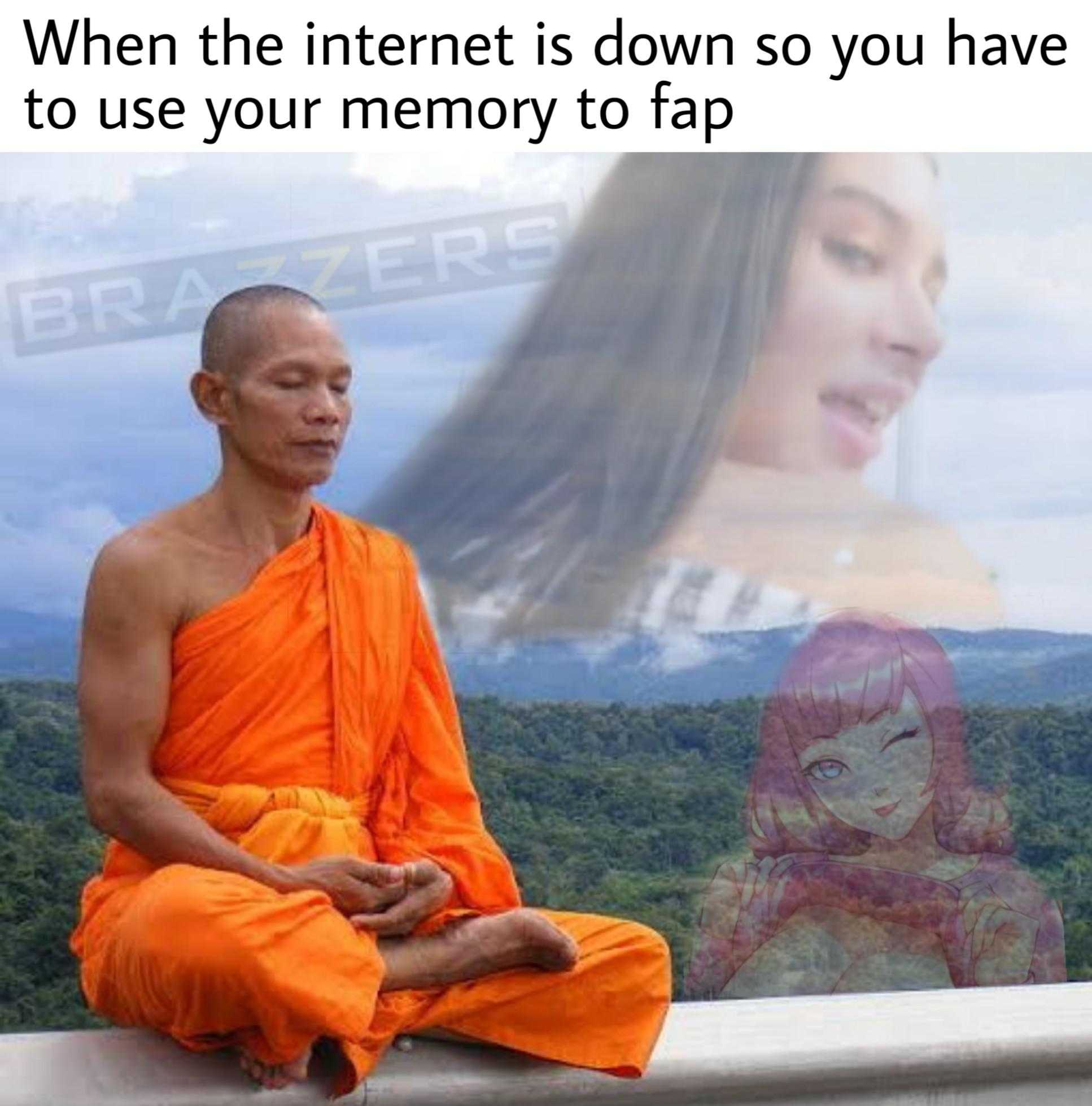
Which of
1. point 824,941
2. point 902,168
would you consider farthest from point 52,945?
point 902,168

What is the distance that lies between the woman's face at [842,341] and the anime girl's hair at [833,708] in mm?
389

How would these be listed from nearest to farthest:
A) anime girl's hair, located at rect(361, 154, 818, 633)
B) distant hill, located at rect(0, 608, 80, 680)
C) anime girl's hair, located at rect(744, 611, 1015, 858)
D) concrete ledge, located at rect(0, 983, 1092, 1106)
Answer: concrete ledge, located at rect(0, 983, 1092, 1106)
distant hill, located at rect(0, 608, 80, 680)
anime girl's hair, located at rect(361, 154, 818, 633)
anime girl's hair, located at rect(744, 611, 1015, 858)

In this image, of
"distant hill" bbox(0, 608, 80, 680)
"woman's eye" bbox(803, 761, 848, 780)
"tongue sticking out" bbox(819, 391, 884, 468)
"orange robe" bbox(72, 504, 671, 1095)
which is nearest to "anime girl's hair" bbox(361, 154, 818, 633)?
"tongue sticking out" bbox(819, 391, 884, 468)

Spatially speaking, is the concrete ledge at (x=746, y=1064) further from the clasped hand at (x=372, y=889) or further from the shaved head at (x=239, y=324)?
the shaved head at (x=239, y=324)

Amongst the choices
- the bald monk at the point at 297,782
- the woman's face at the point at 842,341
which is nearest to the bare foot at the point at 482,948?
the bald monk at the point at 297,782

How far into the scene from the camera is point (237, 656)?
6.68 feet

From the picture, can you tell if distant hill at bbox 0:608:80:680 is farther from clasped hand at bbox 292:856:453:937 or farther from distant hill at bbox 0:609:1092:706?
clasped hand at bbox 292:856:453:937

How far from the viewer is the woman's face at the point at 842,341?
202 inches

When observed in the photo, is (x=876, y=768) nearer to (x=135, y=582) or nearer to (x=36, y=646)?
(x=36, y=646)

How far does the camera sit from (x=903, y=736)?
17.3 feet

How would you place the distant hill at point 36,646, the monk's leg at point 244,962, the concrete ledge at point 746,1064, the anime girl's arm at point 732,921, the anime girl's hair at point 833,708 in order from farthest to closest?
1. the anime girl's hair at point 833,708
2. the anime girl's arm at point 732,921
3. the distant hill at point 36,646
4. the concrete ledge at point 746,1064
5. the monk's leg at point 244,962

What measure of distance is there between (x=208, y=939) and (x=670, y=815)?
3313 millimetres

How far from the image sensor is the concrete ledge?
78.3 inches

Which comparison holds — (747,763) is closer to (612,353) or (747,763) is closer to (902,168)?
(612,353)
